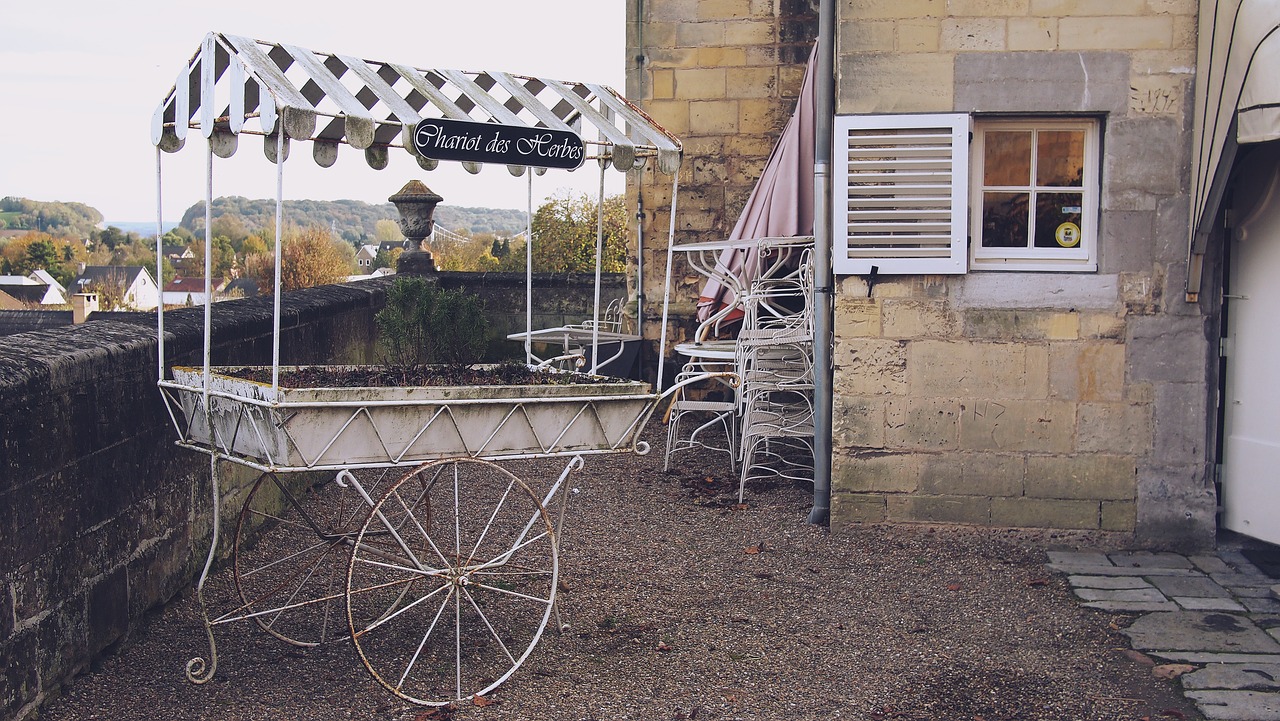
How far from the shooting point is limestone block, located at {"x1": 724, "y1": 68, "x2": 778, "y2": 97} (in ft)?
29.8

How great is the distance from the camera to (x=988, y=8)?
5723mm

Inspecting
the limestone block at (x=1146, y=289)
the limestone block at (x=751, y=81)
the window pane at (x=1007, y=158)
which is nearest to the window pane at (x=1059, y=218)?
the window pane at (x=1007, y=158)

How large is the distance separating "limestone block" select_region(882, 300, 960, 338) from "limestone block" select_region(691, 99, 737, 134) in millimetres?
3662

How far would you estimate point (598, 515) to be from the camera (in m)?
6.45

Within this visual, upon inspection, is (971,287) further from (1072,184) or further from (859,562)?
(859,562)

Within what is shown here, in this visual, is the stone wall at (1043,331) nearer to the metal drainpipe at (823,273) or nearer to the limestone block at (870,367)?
the limestone block at (870,367)

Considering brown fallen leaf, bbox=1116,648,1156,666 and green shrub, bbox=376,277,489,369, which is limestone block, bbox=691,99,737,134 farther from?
brown fallen leaf, bbox=1116,648,1156,666

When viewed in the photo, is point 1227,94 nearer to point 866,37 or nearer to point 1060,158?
point 1060,158

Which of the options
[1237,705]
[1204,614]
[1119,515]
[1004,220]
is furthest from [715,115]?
Result: [1237,705]

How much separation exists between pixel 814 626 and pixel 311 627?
206cm

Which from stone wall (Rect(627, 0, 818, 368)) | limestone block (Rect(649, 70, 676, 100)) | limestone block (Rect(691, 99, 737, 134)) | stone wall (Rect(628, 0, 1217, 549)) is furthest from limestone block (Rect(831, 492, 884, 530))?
limestone block (Rect(649, 70, 676, 100))

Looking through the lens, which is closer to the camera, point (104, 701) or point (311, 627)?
point (104, 701)

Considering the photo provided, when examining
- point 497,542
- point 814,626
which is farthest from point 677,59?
point 814,626

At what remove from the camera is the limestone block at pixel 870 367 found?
233 inches
